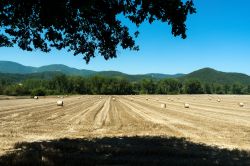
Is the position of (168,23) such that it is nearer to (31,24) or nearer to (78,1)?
(78,1)

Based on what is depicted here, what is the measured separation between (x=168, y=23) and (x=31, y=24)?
6.26 meters

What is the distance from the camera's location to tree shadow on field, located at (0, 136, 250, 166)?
12891mm

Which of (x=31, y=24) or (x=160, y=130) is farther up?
(x=31, y=24)

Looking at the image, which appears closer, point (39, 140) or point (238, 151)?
point (238, 151)

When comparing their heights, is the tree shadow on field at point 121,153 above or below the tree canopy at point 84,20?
below

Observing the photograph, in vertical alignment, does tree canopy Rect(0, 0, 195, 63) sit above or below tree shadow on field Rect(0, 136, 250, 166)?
above

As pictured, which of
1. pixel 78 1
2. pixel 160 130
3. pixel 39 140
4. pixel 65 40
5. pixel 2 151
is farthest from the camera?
pixel 160 130

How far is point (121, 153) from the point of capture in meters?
14.9

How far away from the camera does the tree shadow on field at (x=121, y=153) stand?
12891 millimetres

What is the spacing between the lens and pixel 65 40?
53.9 ft

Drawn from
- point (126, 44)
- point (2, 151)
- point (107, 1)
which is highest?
point (107, 1)

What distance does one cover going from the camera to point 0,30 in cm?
1537

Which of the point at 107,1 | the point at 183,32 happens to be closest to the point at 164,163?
the point at 183,32

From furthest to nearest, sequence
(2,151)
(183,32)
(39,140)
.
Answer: (39,140) → (2,151) → (183,32)
